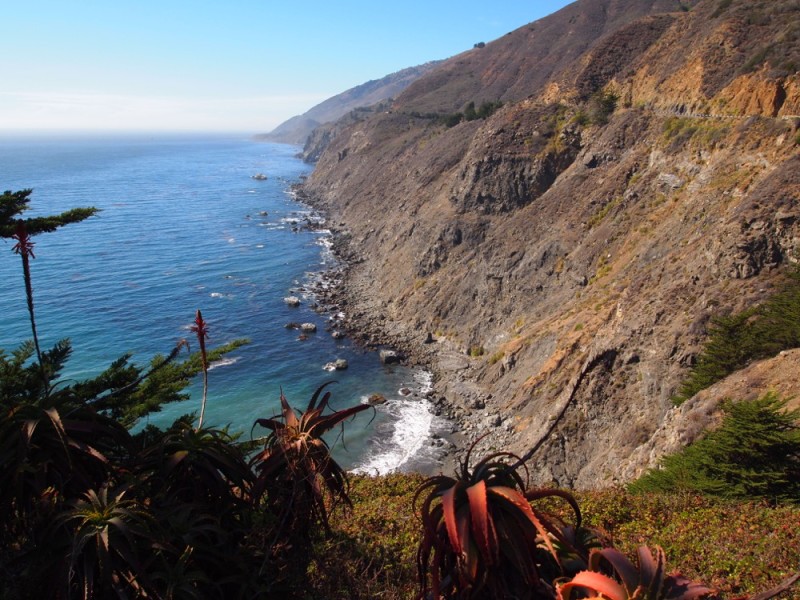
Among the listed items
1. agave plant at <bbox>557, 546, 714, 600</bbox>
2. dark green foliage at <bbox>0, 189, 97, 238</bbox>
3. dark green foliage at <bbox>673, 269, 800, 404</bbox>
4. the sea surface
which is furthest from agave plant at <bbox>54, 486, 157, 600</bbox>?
dark green foliage at <bbox>673, 269, 800, 404</bbox>

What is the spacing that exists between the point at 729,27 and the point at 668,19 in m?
23.4

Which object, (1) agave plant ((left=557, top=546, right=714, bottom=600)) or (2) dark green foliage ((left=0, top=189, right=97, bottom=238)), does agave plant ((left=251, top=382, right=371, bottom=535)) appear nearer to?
(1) agave plant ((left=557, top=546, right=714, bottom=600))

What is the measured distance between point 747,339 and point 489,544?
19759 millimetres

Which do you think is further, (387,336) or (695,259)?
(387,336)

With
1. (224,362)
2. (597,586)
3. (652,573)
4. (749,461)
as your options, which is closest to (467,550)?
(597,586)

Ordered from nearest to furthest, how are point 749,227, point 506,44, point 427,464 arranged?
point 749,227, point 427,464, point 506,44

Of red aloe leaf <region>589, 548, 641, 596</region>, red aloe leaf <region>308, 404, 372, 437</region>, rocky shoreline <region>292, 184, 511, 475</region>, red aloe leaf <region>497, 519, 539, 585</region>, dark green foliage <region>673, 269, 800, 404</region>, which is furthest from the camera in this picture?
rocky shoreline <region>292, 184, 511, 475</region>

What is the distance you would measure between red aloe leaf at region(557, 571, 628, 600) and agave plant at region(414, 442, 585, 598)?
11.5 inches

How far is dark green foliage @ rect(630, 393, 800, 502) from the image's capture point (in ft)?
37.5

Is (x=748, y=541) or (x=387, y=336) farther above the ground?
(x=748, y=541)

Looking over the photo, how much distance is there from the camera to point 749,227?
25.1m

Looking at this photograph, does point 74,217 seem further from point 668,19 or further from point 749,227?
point 668,19

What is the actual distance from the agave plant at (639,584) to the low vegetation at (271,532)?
0.04ft

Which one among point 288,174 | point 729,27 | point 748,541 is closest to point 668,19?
point 729,27
